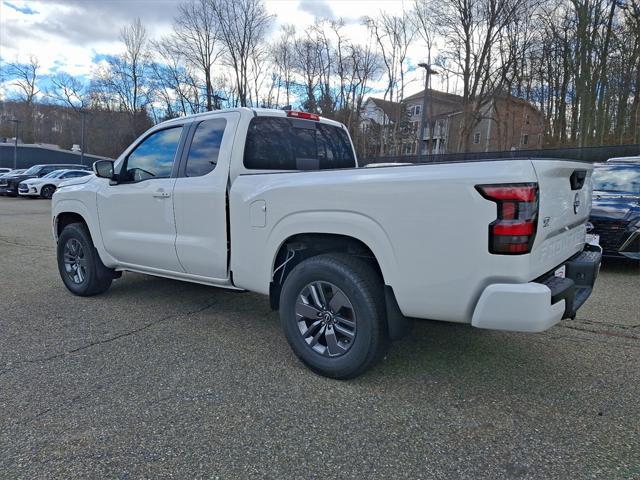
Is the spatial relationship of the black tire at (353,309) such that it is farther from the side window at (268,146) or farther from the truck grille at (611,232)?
the truck grille at (611,232)

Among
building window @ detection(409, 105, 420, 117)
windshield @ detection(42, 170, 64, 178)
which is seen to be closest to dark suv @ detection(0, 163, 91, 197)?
windshield @ detection(42, 170, 64, 178)

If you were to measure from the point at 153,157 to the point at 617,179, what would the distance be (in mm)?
7213

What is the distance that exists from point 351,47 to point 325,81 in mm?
4125

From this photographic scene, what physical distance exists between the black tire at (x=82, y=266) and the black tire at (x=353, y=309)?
272 centimetres

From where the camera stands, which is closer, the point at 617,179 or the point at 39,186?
the point at 617,179

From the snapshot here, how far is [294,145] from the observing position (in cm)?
404

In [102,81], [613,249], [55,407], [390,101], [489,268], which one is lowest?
[55,407]

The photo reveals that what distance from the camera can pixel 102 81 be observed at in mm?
57188

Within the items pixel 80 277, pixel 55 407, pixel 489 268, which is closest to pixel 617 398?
pixel 489 268

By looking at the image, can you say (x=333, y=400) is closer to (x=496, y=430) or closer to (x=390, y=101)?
(x=496, y=430)

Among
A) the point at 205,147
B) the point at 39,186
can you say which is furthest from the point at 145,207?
the point at 39,186

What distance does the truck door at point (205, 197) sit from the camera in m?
3.55

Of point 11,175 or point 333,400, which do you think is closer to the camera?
point 333,400

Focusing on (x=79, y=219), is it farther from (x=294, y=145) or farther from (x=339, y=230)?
(x=339, y=230)
